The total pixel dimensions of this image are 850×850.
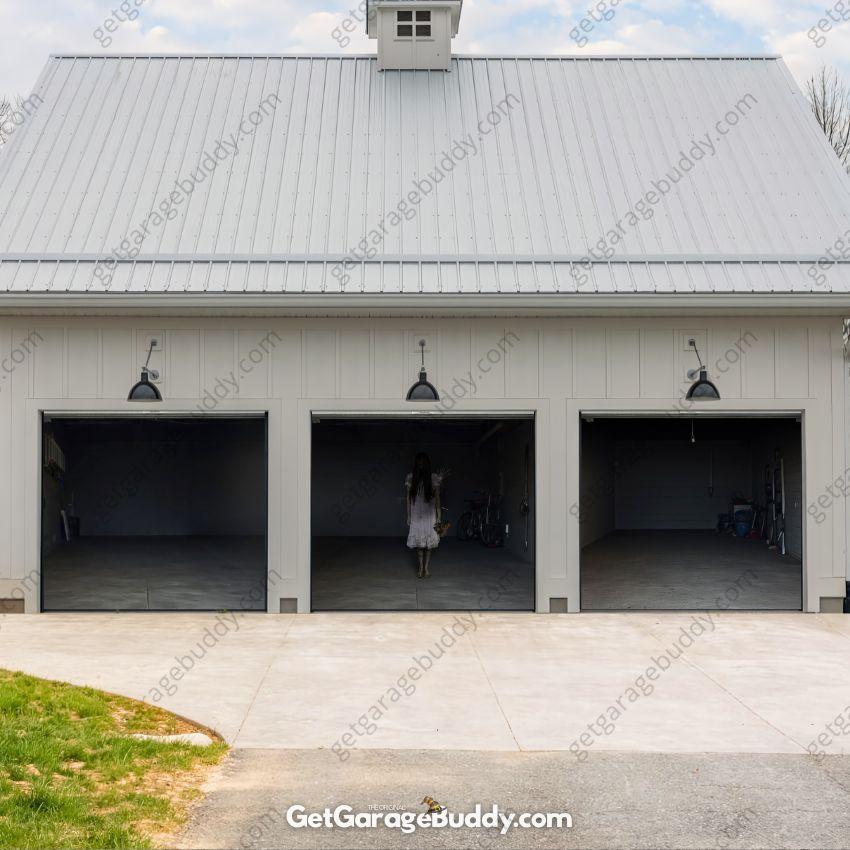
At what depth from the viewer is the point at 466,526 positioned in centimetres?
2030

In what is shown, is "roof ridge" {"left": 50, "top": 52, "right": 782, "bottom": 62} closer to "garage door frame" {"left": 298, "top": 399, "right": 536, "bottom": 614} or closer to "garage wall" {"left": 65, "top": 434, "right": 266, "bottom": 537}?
"garage door frame" {"left": 298, "top": 399, "right": 536, "bottom": 614}

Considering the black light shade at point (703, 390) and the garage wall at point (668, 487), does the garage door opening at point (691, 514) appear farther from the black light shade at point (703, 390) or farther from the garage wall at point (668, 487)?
the black light shade at point (703, 390)

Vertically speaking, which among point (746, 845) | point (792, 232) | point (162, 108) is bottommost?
point (746, 845)

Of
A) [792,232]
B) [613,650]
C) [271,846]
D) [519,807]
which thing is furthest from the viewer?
[792,232]

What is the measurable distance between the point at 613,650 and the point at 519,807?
421cm

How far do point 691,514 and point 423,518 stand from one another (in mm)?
9516

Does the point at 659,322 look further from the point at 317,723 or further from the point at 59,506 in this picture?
the point at 59,506

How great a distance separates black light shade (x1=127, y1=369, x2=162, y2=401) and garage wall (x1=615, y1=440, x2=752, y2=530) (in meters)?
12.8

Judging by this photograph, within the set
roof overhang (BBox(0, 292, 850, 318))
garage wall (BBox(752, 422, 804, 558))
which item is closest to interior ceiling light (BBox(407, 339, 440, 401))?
roof overhang (BBox(0, 292, 850, 318))

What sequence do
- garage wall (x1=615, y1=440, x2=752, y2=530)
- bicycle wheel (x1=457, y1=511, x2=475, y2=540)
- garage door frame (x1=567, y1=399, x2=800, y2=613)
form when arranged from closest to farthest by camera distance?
1. garage door frame (x1=567, y1=399, x2=800, y2=613)
2. bicycle wheel (x1=457, y1=511, x2=475, y2=540)
3. garage wall (x1=615, y1=440, x2=752, y2=530)

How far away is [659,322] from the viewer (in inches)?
436

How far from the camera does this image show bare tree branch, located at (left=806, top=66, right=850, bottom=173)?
28141 millimetres

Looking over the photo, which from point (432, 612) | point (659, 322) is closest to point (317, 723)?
point (432, 612)

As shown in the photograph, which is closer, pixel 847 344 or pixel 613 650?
pixel 613 650
